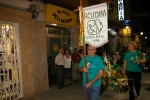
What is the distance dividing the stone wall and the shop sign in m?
0.54

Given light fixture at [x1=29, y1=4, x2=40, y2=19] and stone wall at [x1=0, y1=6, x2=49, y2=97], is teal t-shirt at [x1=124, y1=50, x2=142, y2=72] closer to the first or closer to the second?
stone wall at [x1=0, y1=6, x2=49, y2=97]

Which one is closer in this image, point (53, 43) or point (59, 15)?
point (59, 15)

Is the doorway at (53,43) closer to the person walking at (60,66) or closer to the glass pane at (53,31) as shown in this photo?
the glass pane at (53,31)

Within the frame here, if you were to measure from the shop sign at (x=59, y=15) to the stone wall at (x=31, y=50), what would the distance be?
539 millimetres

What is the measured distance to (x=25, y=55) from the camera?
641 cm

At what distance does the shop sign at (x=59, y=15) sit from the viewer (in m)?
7.51

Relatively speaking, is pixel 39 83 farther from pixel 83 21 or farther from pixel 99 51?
pixel 99 51

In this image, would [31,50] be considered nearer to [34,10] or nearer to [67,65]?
[34,10]

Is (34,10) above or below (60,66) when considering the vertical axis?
above

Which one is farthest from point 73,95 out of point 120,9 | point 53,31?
point 120,9

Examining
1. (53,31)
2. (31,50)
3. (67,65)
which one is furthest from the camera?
(53,31)

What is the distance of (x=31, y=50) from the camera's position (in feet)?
21.9

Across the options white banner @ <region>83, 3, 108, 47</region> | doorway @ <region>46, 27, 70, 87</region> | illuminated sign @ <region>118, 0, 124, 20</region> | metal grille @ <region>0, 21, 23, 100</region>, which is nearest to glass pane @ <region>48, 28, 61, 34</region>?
doorway @ <region>46, 27, 70, 87</region>

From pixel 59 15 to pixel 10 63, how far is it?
354cm
